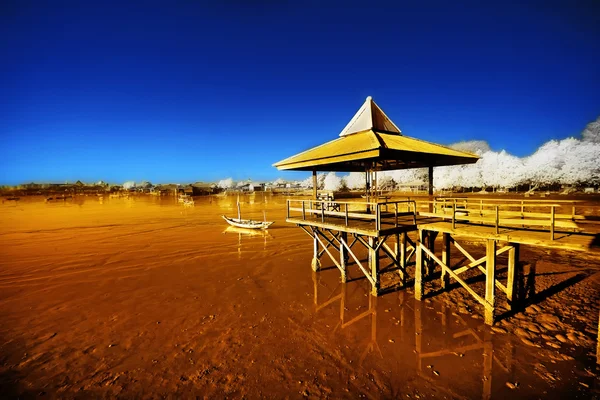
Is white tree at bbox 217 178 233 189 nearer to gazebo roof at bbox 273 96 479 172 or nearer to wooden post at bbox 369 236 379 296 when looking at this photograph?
gazebo roof at bbox 273 96 479 172

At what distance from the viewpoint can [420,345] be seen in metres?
7.22

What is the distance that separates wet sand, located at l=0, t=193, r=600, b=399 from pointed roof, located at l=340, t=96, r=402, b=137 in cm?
669

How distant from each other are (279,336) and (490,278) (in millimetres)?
6513

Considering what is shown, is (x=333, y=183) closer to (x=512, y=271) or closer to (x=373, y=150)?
(x=512, y=271)

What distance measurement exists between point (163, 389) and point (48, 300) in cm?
837

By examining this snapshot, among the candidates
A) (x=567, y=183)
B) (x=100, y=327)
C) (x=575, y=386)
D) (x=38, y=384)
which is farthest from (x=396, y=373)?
(x=567, y=183)

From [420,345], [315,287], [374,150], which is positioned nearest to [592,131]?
[374,150]

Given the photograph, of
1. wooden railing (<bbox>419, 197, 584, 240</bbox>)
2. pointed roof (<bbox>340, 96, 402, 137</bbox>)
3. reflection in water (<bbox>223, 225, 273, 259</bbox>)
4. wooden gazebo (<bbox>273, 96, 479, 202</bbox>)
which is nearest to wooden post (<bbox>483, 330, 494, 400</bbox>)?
wooden railing (<bbox>419, 197, 584, 240</bbox>)

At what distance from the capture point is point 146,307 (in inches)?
387

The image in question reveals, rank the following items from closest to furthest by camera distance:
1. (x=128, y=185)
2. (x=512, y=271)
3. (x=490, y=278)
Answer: (x=490, y=278) < (x=512, y=271) < (x=128, y=185)

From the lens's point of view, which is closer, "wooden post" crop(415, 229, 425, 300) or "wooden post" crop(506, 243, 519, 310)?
"wooden post" crop(506, 243, 519, 310)

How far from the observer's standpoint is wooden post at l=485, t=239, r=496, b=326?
7738mm

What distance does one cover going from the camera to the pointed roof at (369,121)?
10.8 metres

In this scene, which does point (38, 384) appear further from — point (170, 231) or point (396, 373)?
point (170, 231)
